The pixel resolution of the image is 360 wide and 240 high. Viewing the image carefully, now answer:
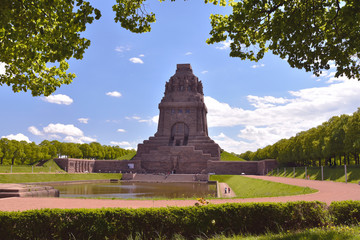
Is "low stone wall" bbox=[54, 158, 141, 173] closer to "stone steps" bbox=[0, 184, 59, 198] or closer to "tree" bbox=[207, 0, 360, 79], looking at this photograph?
"stone steps" bbox=[0, 184, 59, 198]

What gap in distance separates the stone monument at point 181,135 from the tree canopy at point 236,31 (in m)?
58.7

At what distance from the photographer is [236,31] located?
10914mm

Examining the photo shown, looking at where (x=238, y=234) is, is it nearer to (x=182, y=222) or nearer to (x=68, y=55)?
(x=182, y=222)

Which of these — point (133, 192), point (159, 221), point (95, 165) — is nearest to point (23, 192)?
point (133, 192)

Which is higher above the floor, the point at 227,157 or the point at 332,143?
the point at 332,143

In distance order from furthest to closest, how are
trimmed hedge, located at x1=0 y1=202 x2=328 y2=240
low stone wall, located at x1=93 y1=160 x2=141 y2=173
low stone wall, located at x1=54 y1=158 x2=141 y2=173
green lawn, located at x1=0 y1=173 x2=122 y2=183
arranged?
1. low stone wall, located at x1=93 y1=160 x2=141 y2=173
2. low stone wall, located at x1=54 y1=158 x2=141 y2=173
3. green lawn, located at x1=0 y1=173 x2=122 y2=183
4. trimmed hedge, located at x1=0 y1=202 x2=328 y2=240

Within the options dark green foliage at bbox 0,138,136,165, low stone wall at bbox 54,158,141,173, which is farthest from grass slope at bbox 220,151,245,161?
dark green foliage at bbox 0,138,136,165

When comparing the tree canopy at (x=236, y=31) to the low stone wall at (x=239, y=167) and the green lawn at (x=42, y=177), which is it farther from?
the low stone wall at (x=239, y=167)

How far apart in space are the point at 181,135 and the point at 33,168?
133 ft

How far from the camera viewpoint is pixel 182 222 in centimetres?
1017

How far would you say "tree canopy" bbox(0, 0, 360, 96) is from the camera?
855cm

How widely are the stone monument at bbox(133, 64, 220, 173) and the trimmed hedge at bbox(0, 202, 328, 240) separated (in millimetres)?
57324

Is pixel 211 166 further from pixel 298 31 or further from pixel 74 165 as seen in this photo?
pixel 298 31

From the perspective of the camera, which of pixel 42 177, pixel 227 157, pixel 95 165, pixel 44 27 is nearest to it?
pixel 44 27
